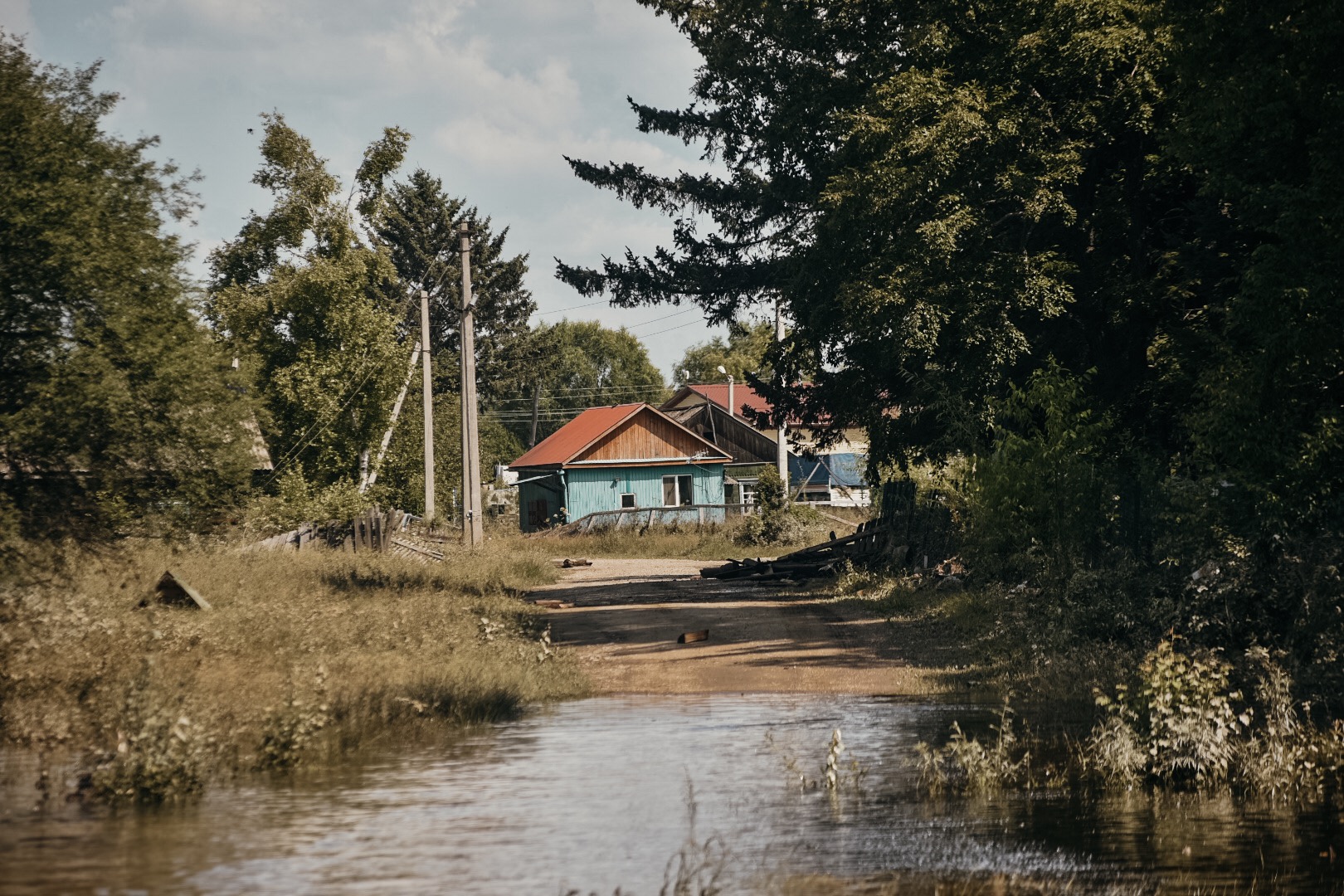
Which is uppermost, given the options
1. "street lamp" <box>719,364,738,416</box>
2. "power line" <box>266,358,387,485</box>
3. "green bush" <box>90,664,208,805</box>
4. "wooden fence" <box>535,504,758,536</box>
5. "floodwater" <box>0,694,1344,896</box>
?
"street lamp" <box>719,364,738,416</box>

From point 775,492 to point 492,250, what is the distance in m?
37.5

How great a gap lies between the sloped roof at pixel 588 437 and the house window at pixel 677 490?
1660 millimetres

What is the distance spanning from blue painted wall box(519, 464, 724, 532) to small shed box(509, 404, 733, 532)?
4cm

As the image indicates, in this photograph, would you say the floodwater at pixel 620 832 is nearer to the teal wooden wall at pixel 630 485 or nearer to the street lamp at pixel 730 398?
the teal wooden wall at pixel 630 485

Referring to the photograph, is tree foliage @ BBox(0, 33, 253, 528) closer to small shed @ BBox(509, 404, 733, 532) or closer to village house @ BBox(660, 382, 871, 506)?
small shed @ BBox(509, 404, 733, 532)

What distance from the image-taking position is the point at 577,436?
216 ft

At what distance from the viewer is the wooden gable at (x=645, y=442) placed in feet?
201

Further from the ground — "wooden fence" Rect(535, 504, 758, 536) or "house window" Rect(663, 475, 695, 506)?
"house window" Rect(663, 475, 695, 506)

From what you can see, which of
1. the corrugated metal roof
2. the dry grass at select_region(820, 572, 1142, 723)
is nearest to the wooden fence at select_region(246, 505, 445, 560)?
the dry grass at select_region(820, 572, 1142, 723)

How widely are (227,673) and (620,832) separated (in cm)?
626

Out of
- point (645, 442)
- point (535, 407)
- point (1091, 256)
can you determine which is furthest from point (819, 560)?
point (535, 407)

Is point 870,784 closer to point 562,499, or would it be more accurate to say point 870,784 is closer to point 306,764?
point 306,764

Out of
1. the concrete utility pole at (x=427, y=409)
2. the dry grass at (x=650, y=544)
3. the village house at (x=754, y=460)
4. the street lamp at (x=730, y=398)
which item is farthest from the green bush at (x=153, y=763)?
the village house at (x=754, y=460)

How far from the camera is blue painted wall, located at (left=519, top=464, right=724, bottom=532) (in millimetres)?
60812
